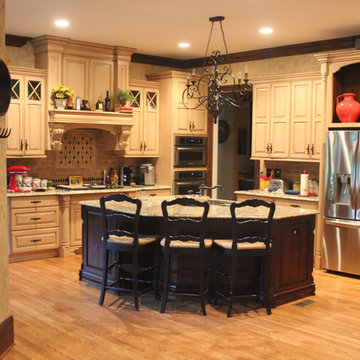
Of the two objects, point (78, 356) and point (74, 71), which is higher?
point (74, 71)

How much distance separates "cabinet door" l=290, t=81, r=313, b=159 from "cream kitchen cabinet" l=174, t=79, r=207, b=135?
1.85m

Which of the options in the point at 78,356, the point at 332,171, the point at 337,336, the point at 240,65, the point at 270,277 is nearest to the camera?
the point at 78,356

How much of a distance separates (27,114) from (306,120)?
3698mm

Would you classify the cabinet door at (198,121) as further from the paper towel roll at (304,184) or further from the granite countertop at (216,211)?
the granite countertop at (216,211)

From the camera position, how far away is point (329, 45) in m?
7.11

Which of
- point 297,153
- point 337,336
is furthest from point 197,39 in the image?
point 337,336

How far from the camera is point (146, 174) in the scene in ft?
27.4

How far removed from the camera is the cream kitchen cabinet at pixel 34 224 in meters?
6.73

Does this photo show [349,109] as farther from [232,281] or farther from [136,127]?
[136,127]

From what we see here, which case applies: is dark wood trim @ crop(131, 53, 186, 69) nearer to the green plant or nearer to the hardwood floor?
the green plant

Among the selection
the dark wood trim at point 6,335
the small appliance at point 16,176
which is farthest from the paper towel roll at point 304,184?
the dark wood trim at point 6,335

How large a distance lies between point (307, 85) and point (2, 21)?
14.3 feet

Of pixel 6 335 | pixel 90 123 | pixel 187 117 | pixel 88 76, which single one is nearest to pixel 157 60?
pixel 187 117

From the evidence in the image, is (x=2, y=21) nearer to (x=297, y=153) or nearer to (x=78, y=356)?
(x=78, y=356)
